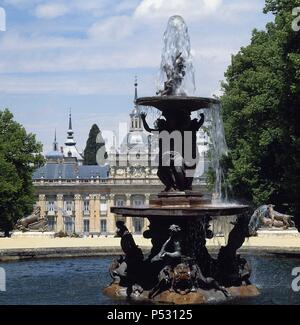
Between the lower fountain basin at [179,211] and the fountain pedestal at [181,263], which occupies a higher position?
the lower fountain basin at [179,211]

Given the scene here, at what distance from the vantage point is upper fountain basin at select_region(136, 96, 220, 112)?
18.4 m

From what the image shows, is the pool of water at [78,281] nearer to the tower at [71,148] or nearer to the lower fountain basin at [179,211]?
the lower fountain basin at [179,211]

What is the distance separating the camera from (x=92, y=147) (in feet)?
409

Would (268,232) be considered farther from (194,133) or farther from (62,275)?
(194,133)

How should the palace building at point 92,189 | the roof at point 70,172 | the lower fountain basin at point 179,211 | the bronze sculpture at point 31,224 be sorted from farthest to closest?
1. the roof at point 70,172
2. the palace building at point 92,189
3. the bronze sculpture at point 31,224
4. the lower fountain basin at point 179,211

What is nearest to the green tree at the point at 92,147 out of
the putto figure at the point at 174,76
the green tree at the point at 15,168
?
the green tree at the point at 15,168

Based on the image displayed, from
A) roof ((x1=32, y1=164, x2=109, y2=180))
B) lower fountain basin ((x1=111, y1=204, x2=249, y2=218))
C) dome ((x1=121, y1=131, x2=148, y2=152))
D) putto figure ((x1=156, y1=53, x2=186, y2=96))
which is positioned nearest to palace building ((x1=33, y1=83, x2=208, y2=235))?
roof ((x1=32, y1=164, x2=109, y2=180))

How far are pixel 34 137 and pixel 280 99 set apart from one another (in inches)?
1052

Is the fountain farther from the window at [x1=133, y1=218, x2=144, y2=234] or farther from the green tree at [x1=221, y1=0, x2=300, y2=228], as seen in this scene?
the window at [x1=133, y1=218, x2=144, y2=234]

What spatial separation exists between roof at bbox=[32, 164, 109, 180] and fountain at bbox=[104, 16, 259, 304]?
104 m

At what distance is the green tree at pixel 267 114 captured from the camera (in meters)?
30.7

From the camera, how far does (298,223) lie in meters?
39.2

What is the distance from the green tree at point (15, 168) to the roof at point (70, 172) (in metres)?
67.1
